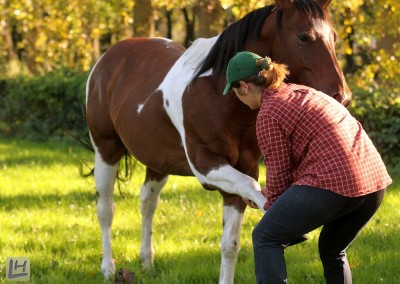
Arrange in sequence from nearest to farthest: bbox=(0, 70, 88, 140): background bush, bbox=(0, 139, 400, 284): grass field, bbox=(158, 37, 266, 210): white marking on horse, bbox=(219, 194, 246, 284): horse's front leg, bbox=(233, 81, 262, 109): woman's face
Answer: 1. bbox=(233, 81, 262, 109): woman's face
2. bbox=(158, 37, 266, 210): white marking on horse
3. bbox=(219, 194, 246, 284): horse's front leg
4. bbox=(0, 139, 400, 284): grass field
5. bbox=(0, 70, 88, 140): background bush

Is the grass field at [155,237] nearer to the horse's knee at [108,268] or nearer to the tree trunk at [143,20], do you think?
the horse's knee at [108,268]

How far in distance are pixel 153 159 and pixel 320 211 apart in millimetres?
2310

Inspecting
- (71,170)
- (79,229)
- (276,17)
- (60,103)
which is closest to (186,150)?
(276,17)

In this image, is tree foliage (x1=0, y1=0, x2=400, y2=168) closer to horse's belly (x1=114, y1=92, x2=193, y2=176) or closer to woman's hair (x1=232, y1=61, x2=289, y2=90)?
horse's belly (x1=114, y1=92, x2=193, y2=176)

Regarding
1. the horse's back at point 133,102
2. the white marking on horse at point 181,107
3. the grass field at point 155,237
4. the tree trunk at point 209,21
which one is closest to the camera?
the white marking on horse at point 181,107

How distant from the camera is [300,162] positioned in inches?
163

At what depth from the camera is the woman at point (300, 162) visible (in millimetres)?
3982

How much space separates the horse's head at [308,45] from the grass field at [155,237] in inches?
72.5

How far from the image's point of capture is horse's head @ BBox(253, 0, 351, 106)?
15.1ft

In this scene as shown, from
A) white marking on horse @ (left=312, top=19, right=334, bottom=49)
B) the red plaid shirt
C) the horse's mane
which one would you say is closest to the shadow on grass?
the horse's mane

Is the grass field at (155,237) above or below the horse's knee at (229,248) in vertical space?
below

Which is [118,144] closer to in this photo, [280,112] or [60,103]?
[280,112]

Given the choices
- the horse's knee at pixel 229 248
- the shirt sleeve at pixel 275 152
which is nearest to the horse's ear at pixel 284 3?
the shirt sleeve at pixel 275 152

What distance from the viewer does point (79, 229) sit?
25.7ft
